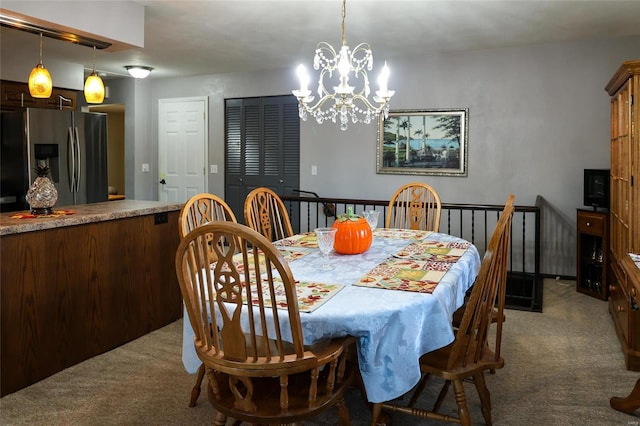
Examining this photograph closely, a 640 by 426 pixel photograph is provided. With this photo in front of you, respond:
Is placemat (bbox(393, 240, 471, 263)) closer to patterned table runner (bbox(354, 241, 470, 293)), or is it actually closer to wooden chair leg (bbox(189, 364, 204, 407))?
patterned table runner (bbox(354, 241, 470, 293))

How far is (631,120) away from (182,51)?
418 cm

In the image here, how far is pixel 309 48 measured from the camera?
16.9 feet

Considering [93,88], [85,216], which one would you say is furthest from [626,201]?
[93,88]

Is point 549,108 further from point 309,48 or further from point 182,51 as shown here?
point 182,51

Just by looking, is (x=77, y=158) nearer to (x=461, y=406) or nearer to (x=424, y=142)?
(x=424, y=142)

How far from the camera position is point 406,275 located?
2150 mm

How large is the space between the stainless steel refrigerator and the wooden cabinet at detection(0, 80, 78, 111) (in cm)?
21

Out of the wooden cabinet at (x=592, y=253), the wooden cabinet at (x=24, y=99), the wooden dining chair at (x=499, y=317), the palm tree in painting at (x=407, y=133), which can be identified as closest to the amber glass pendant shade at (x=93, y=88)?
the wooden cabinet at (x=24, y=99)

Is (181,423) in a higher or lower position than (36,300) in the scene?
lower

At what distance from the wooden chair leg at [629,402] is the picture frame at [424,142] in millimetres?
3369

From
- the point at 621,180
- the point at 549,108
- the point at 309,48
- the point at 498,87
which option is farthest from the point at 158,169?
the point at 621,180

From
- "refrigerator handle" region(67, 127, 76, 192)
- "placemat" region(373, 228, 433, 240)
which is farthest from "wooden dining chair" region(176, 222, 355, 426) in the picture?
"refrigerator handle" region(67, 127, 76, 192)

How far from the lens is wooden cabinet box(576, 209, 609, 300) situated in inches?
167

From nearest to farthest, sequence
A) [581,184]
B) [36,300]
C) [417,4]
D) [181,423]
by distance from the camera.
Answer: [181,423]
[36,300]
[417,4]
[581,184]
